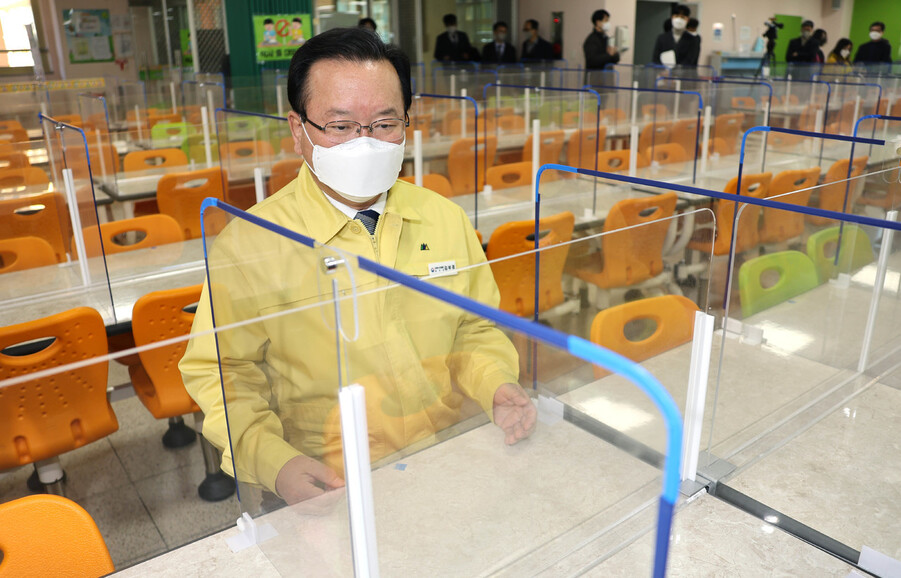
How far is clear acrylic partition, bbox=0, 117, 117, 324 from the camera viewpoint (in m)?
2.76

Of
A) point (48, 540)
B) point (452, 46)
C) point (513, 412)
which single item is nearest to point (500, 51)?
point (452, 46)

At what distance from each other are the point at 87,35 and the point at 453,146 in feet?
29.6

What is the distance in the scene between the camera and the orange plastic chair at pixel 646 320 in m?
1.50

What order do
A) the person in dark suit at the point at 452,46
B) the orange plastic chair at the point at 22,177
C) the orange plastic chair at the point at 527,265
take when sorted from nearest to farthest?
the orange plastic chair at the point at 527,265, the orange plastic chair at the point at 22,177, the person in dark suit at the point at 452,46

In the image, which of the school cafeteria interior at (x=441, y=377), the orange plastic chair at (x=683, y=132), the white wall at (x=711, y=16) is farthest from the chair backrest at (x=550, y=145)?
the white wall at (x=711, y=16)

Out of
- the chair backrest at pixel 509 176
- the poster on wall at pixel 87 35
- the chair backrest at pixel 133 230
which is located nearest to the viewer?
the chair backrest at pixel 133 230

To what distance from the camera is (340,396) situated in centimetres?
82

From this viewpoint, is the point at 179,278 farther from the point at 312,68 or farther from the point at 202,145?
the point at 202,145

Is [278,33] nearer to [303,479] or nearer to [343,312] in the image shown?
[303,479]

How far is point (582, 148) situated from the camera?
4938mm

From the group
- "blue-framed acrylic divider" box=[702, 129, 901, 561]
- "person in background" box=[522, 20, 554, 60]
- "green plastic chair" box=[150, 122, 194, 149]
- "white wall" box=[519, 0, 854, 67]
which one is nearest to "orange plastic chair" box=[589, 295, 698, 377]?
"blue-framed acrylic divider" box=[702, 129, 901, 561]

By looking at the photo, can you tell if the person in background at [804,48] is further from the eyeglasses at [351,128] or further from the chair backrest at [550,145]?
the eyeglasses at [351,128]

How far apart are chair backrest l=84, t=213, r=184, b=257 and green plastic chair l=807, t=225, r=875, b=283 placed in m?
2.60

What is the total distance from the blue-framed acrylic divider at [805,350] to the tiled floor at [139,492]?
1815 millimetres
